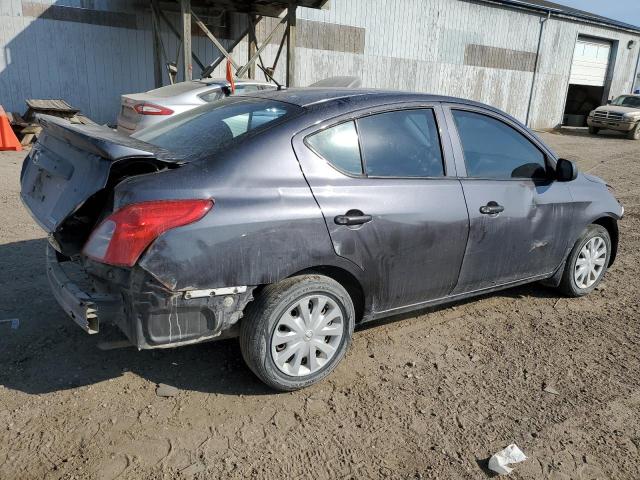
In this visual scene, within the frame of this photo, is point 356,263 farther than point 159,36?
No

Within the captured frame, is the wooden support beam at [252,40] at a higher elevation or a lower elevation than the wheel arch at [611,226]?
higher

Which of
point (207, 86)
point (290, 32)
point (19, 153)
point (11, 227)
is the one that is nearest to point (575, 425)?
point (11, 227)

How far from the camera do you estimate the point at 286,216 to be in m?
2.75

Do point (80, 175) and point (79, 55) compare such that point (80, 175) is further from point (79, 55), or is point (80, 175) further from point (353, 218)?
point (79, 55)

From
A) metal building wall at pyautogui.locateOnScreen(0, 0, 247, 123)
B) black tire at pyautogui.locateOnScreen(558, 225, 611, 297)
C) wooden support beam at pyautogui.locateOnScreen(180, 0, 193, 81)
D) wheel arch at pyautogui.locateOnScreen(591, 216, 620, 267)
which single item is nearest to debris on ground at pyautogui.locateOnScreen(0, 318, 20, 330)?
black tire at pyautogui.locateOnScreen(558, 225, 611, 297)

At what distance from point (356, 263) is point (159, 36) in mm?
12198

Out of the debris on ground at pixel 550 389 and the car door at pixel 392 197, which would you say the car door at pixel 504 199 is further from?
the debris on ground at pixel 550 389

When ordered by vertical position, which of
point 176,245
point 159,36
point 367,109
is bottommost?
point 176,245

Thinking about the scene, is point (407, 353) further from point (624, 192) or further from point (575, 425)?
point (624, 192)

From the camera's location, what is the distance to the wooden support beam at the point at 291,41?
13523mm

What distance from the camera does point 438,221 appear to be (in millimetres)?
3334

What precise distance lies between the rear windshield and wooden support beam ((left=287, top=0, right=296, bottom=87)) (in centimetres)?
1087

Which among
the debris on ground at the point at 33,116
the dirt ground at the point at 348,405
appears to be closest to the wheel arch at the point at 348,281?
the dirt ground at the point at 348,405

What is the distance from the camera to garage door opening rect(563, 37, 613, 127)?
24266mm
